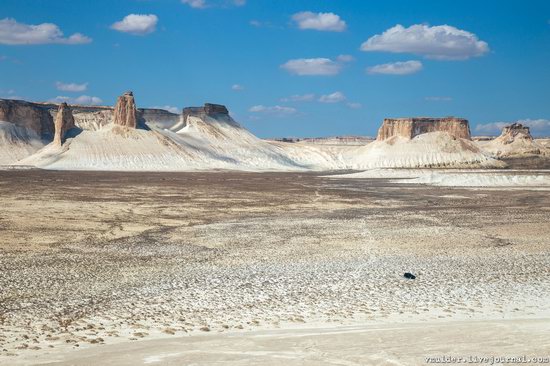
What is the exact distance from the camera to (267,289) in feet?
41.4

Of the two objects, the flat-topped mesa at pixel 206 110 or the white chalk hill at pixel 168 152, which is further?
the flat-topped mesa at pixel 206 110

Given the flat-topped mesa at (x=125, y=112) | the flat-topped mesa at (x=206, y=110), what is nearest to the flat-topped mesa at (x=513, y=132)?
the flat-topped mesa at (x=206, y=110)

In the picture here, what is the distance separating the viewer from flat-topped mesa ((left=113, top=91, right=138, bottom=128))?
121625mm

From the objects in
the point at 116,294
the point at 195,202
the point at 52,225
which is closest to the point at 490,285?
the point at 116,294

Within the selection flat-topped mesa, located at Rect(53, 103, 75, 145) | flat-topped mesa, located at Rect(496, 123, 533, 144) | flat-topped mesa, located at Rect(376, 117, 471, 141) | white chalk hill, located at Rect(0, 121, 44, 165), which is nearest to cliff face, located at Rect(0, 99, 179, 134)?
white chalk hill, located at Rect(0, 121, 44, 165)

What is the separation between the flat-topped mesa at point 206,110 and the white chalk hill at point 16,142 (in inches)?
1450

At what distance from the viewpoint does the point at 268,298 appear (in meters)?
11.8

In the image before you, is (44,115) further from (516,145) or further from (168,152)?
(516,145)

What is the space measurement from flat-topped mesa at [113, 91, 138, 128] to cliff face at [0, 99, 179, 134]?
4.96 meters

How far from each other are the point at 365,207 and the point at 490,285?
20.1 metres

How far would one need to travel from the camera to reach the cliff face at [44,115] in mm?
139625

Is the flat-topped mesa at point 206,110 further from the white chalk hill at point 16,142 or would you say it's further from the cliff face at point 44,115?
the white chalk hill at point 16,142

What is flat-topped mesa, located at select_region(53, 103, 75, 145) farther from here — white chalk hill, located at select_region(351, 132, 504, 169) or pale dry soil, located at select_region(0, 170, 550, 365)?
pale dry soil, located at select_region(0, 170, 550, 365)

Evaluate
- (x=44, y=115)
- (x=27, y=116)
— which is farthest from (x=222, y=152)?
(x=27, y=116)
